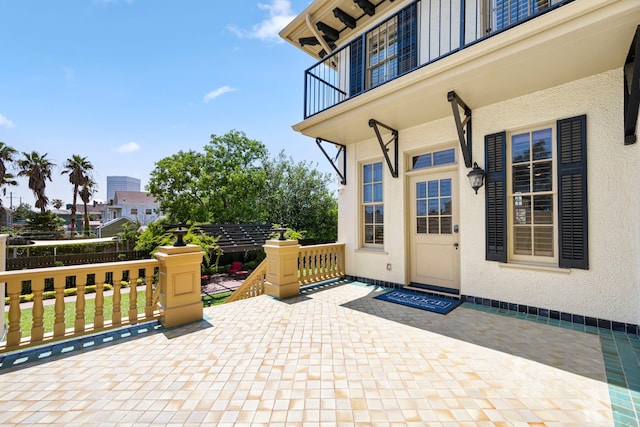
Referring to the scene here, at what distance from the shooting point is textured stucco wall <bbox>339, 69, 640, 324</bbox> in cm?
287

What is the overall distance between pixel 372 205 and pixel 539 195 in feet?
8.69

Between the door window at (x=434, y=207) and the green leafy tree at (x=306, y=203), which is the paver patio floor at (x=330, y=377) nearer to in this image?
the door window at (x=434, y=207)

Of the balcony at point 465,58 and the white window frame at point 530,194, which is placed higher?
the balcony at point 465,58

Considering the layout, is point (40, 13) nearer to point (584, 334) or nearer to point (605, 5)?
point (605, 5)

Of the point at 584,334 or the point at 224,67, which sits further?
the point at 224,67

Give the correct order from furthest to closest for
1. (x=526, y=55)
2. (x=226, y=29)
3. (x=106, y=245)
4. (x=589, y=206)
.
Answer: (x=106, y=245) → (x=226, y=29) → (x=589, y=206) → (x=526, y=55)

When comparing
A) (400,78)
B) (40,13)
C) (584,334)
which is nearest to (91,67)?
(40,13)

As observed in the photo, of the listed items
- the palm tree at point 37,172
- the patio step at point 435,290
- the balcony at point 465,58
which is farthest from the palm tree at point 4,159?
the patio step at point 435,290

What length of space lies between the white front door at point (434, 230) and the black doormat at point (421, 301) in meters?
0.35

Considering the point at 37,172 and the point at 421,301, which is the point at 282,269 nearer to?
the point at 421,301

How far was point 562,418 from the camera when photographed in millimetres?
1585

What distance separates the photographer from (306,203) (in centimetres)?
1416

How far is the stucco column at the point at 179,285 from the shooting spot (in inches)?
121

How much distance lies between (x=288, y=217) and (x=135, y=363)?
39.2 ft
